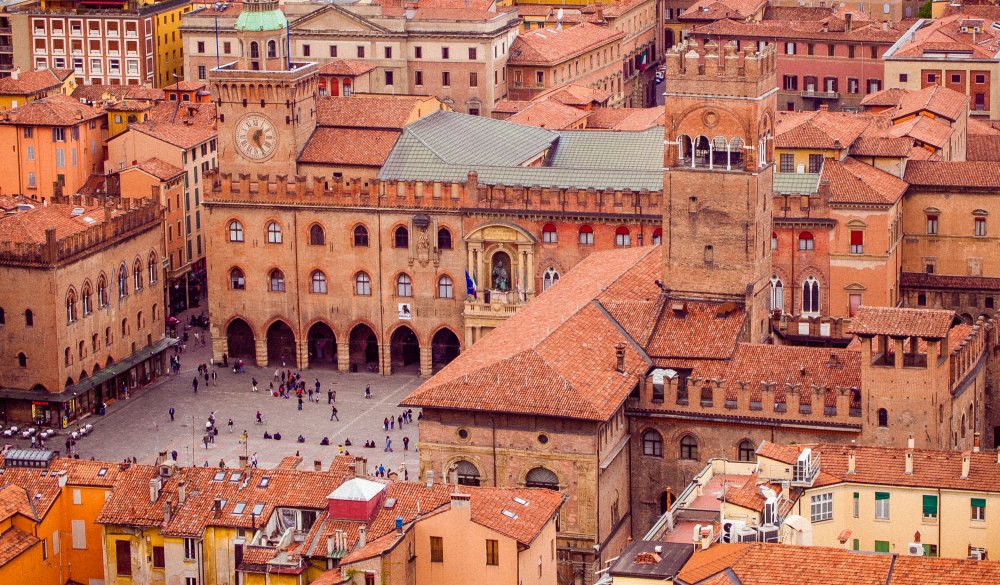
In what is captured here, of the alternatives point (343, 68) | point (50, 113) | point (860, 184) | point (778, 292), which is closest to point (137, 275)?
point (50, 113)

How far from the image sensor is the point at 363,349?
447 feet

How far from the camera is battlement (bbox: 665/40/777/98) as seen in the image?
108 meters

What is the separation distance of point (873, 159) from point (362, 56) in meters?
51.6

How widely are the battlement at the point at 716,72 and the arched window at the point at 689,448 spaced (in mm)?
15337

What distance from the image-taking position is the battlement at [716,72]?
10788cm

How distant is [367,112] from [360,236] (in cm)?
809

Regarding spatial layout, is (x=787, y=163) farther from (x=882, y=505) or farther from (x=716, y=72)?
(x=882, y=505)

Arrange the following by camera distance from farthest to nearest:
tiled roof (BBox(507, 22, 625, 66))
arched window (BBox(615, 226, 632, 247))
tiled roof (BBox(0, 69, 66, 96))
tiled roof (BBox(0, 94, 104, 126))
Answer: tiled roof (BBox(507, 22, 625, 66)), tiled roof (BBox(0, 69, 66, 96)), tiled roof (BBox(0, 94, 104, 126)), arched window (BBox(615, 226, 632, 247))

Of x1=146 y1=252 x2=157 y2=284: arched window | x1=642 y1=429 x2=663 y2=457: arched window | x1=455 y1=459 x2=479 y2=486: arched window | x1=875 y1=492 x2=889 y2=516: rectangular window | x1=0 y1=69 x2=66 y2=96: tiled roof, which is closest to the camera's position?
x1=875 y1=492 x2=889 y2=516: rectangular window

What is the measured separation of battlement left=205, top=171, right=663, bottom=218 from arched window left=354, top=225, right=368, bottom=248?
1.25 meters

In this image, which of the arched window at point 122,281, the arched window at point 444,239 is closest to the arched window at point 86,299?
the arched window at point 122,281

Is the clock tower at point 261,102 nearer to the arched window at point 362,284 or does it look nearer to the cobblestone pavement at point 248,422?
the arched window at point 362,284

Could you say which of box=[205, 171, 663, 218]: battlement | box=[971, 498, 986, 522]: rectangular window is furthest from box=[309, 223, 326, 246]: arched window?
box=[971, 498, 986, 522]: rectangular window

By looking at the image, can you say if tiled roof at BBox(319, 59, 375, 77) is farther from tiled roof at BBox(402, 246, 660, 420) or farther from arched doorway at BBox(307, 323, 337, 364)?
tiled roof at BBox(402, 246, 660, 420)
